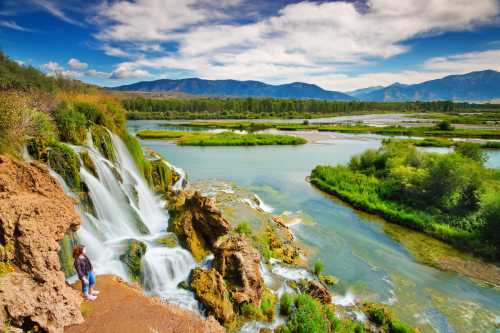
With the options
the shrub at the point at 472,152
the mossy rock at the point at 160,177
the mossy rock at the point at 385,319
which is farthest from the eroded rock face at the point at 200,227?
the shrub at the point at 472,152

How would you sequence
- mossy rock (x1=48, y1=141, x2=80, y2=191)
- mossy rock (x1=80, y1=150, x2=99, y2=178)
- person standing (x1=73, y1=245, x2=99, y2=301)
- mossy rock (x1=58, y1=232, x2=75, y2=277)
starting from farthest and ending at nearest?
mossy rock (x1=80, y1=150, x2=99, y2=178)
mossy rock (x1=48, y1=141, x2=80, y2=191)
mossy rock (x1=58, y1=232, x2=75, y2=277)
person standing (x1=73, y1=245, x2=99, y2=301)

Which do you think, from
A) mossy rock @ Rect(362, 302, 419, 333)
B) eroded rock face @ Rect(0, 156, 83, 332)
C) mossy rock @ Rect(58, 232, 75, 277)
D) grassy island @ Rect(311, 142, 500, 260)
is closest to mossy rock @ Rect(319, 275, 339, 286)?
mossy rock @ Rect(362, 302, 419, 333)

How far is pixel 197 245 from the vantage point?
15.5 m

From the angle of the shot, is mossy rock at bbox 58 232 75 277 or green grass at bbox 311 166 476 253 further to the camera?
green grass at bbox 311 166 476 253

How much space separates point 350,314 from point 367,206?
1681cm

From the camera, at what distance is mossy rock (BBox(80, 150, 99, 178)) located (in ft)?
52.7

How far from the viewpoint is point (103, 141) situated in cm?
2109

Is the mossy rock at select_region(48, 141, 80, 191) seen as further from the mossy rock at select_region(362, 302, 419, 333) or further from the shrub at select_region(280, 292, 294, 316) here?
the mossy rock at select_region(362, 302, 419, 333)

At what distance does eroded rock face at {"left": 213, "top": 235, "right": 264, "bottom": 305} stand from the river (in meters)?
5.15

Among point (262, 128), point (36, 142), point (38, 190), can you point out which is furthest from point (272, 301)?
point (262, 128)

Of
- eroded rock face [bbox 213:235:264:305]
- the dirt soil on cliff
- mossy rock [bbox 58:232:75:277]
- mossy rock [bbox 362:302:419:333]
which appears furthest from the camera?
mossy rock [bbox 362:302:419:333]

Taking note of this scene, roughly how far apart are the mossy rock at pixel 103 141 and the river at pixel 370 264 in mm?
15483

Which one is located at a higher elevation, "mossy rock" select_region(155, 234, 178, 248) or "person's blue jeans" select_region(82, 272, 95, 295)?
"person's blue jeans" select_region(82, 272, 95, 295)

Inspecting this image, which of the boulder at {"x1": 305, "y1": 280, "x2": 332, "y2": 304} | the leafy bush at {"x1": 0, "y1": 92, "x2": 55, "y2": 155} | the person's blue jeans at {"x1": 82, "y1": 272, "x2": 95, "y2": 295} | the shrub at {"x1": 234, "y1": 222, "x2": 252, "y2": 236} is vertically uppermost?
the leafy bush at {"x1": 0, "y1": 92, "x2": 55, "y2": 155}
